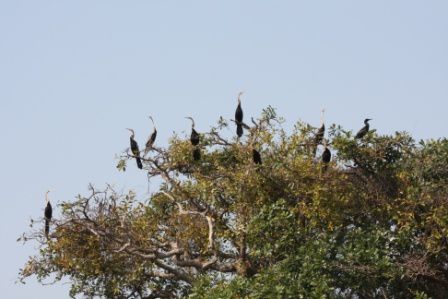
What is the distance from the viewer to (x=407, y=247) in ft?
63.1

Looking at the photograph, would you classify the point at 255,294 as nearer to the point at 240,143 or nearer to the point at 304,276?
the point at 304,276

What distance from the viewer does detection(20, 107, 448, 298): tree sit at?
60.3 ft

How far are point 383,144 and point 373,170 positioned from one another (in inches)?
24.0

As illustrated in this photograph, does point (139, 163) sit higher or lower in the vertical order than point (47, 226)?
higher

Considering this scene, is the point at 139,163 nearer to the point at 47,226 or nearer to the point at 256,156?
the point at 47,226

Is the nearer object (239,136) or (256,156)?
(256,156)

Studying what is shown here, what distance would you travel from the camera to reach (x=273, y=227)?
18938 mm

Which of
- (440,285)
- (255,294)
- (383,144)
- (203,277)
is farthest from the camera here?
(383,144)

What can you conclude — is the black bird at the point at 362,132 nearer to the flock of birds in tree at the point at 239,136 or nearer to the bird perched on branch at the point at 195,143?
the flock of birds in tree at the point at 239,136

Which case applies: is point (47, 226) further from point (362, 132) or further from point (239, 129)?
point (362, 132)

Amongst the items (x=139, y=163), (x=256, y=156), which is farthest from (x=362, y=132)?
(x=139, y=163)

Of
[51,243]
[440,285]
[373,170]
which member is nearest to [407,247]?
[440,285]

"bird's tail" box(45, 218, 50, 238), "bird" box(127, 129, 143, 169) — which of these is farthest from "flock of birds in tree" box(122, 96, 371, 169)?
"bird's tail" box(45, 218, 50, 238)

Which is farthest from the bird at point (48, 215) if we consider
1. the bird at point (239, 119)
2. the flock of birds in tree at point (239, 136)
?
the bird at point (239, 119)
